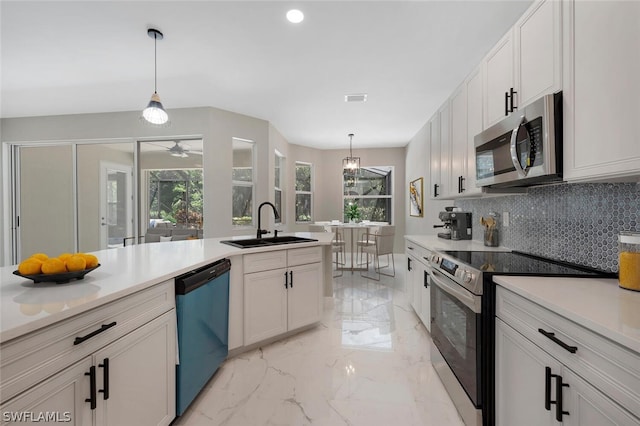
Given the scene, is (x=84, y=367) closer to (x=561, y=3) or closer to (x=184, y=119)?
(x=561, y=3)

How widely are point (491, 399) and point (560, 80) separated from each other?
1.59 meters

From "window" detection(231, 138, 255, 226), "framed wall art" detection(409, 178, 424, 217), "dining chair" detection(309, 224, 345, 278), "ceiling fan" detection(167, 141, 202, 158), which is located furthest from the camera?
"framed wall art" detection(409, 178, 424, 217)

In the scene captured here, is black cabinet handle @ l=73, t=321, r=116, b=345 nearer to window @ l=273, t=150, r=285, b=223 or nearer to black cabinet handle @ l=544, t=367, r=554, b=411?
black cabinet handle @ l=544, t=367, r=554, b=411

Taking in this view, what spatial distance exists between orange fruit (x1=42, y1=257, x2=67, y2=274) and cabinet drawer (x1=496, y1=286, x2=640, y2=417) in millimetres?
1862

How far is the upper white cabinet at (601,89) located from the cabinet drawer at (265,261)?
1968 mm

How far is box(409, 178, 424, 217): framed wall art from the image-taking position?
5.39 metres

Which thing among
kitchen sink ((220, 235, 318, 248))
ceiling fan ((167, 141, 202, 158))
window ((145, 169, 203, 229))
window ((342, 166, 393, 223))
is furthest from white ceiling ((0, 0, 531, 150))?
window ((342, 166, 393, 223))

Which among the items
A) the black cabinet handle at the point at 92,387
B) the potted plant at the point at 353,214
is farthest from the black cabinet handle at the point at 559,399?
the potted plant at the point at 353,214

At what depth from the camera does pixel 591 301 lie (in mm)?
985

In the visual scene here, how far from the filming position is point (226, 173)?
4340 millimetres

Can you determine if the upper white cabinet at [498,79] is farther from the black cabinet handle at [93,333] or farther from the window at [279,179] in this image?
the window at [279,179]

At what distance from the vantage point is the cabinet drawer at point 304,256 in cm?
252

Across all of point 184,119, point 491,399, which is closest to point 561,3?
point 491,399

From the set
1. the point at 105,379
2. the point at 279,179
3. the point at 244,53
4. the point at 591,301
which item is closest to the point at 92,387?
the point at 105,379
